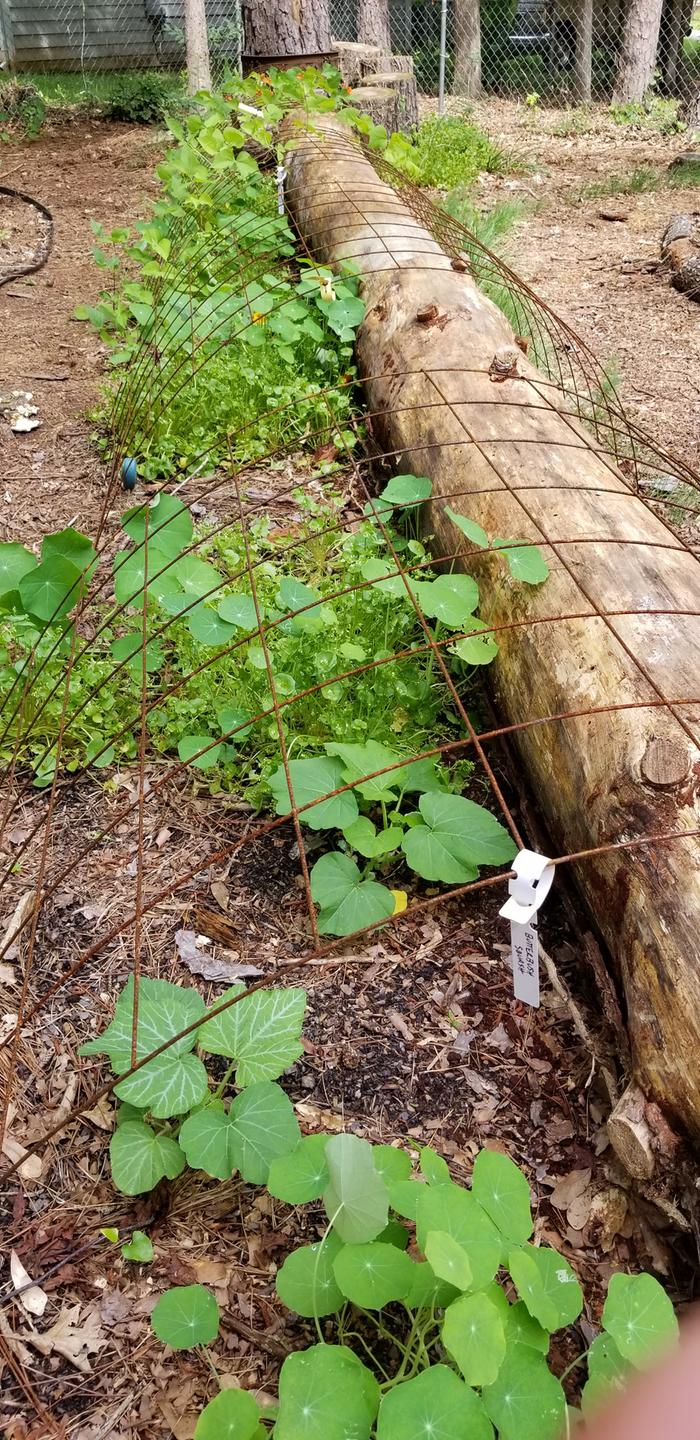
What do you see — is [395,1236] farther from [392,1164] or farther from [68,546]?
[68,546]

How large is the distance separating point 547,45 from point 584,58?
→ 6.73ft

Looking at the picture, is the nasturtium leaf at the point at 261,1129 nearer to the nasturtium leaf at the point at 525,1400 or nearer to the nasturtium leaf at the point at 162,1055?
the nasturtium leaf at the point at 162,1055

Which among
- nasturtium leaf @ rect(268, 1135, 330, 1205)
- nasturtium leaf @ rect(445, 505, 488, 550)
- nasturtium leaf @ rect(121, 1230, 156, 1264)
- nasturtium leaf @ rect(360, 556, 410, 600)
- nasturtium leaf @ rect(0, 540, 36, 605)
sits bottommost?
nasturtium leaf @ rect(121, 1230, 156, 1264)

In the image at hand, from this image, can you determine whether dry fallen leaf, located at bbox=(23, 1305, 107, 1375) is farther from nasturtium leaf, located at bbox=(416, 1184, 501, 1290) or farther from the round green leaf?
the round green leaf

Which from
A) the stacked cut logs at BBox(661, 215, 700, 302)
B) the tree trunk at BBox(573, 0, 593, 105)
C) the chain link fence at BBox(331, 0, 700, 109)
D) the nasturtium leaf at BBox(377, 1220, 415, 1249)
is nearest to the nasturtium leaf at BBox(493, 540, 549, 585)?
the nasturtium leaf at BBox(377, 1220, 415, 1249)

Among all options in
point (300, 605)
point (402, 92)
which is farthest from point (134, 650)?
point (402, 92)

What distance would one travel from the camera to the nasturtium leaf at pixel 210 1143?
123 centimetres

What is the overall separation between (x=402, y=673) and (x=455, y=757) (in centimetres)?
22

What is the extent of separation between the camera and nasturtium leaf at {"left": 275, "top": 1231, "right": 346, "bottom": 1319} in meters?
1.07

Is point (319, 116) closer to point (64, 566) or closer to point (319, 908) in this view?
point (64, 566)

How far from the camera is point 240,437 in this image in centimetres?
310

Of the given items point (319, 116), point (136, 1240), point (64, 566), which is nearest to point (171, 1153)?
point (136, 1240)

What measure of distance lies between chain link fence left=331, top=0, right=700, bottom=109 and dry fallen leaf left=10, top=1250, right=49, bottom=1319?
10268 mm

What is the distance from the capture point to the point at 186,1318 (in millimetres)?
1077
